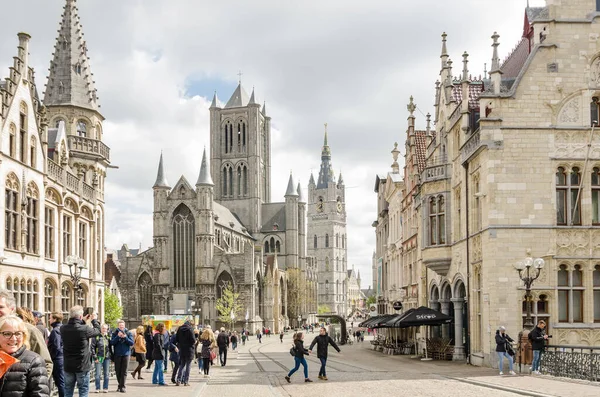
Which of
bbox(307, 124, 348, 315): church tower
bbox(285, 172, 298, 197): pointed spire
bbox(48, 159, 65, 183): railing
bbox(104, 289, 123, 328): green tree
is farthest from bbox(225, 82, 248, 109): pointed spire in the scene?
bbox(48, 159, 65, 183): railing

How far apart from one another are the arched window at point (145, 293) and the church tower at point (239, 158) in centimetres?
2697

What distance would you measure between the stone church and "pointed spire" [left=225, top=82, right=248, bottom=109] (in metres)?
0.15

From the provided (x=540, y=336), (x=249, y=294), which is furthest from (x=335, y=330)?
(x=540, y=336)

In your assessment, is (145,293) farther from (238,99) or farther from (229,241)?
(238,99)

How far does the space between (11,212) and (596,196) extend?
19761 millimetres

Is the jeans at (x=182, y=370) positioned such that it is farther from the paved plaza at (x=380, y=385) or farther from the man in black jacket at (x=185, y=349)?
the paved plaza at (x=380, y=385)

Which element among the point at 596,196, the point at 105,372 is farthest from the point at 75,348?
the point at 596,196

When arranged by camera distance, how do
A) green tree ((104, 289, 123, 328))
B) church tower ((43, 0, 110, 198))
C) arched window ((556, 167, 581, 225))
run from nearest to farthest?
arched window ((556, 167, 581, 225)) → church tower ((43, 0, 110, 198)) → green tree ((104, 289, 123, 328))

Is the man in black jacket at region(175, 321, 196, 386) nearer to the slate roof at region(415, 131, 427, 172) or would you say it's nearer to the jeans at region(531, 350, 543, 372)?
the jeans at region(531, 350, 543, 372)

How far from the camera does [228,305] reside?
299ft

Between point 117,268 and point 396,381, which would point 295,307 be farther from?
point 396,381

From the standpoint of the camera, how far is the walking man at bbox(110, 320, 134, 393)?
17.9m

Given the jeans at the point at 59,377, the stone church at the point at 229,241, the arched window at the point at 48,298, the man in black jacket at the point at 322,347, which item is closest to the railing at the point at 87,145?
the arched window at the point at 48,298

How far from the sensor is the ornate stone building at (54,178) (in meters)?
27.5
